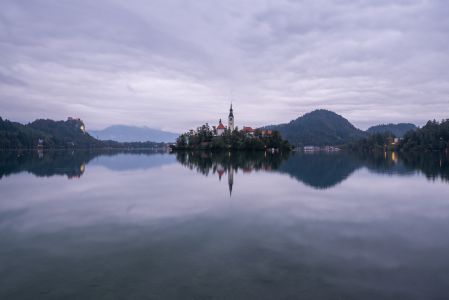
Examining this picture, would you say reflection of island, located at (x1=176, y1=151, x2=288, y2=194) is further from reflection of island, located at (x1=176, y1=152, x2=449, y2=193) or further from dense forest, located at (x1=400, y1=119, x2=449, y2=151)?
dense forest, located at (x1=400, y1=119, x2=449, y2=151)

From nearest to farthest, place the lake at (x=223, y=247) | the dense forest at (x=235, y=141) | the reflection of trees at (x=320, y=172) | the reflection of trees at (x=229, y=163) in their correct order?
the lake at (x=223, y=247) < the reflection of trees at (x=320, y=172) < the reflection of trees at (x=229, y=163) < the dense forest at (x=235, y=141)

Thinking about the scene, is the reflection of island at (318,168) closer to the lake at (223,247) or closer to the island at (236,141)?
the lake at (223,247)

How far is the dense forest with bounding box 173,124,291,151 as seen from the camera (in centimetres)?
15150

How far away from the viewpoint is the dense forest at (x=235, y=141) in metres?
152

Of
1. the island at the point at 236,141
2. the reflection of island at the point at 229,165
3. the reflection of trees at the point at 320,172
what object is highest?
the island at the point at 236,141

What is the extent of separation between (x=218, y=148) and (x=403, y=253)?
14393cm

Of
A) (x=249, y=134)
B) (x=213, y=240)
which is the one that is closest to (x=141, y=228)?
(x=213, y=240)

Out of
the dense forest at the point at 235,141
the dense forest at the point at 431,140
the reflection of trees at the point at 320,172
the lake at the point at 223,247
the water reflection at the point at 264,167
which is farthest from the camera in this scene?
the dense forest at the point at 431,140

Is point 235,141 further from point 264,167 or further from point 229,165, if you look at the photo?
point 264,167

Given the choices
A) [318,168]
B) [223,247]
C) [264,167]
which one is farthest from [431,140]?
[223,247]

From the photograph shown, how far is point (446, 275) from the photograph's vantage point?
11383mm

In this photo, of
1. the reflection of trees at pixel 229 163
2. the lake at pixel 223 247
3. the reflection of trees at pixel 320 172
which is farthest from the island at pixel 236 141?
the lake at pixel 223 247

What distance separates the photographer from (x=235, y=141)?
154 meters

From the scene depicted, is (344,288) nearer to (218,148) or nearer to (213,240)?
(213,240)
